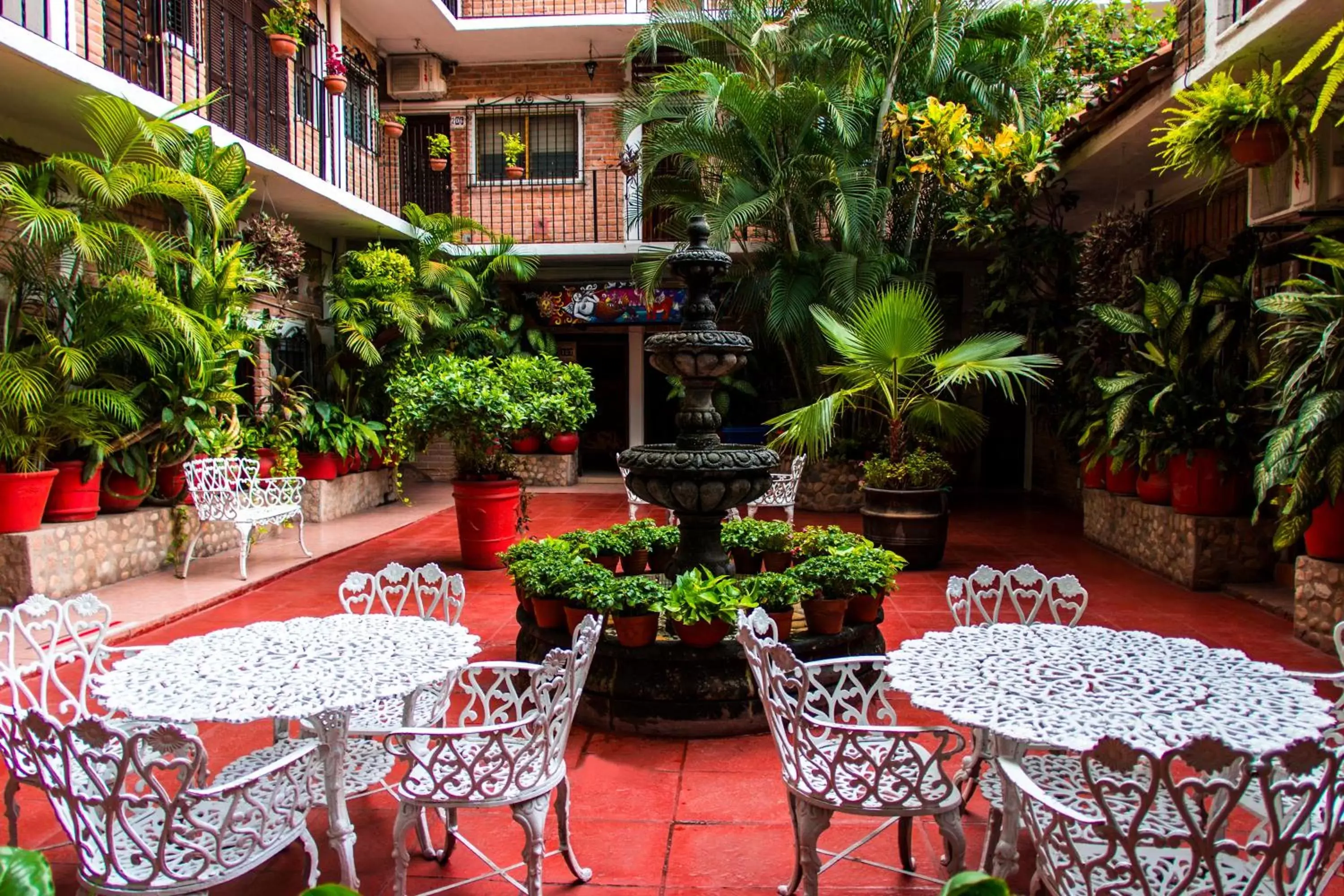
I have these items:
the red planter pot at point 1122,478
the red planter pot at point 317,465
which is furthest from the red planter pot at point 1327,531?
the red planter pot at point 317,465

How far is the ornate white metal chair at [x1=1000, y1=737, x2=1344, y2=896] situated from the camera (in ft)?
5.46

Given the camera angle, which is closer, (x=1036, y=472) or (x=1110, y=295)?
(x=1110, y=295)

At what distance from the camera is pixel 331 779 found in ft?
7.87

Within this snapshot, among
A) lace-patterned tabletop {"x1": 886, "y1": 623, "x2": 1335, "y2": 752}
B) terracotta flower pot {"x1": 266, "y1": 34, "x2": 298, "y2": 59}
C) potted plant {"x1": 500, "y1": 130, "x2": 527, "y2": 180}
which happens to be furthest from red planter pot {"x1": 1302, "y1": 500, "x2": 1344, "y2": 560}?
potted plant {"x1": 500, "y1": 130, "x2": 527, "y2": 180}

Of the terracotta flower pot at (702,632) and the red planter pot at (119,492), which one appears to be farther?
the red planter pot at (119,492)

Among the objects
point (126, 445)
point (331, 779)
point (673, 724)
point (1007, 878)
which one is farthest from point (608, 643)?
point (126, 445)

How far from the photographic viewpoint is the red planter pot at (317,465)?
9320 mm

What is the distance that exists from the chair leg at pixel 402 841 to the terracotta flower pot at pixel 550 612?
1653 millimetres

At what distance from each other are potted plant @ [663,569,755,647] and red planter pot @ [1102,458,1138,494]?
188 inches

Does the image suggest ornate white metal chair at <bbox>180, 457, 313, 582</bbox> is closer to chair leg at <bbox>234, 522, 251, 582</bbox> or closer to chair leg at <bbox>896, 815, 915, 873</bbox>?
chair leg at <bbox>234, 522, 251, 582</bbox>

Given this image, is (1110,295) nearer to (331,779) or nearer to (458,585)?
(458,585)

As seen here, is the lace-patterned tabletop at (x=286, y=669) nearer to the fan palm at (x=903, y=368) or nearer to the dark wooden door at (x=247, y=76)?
the fan palm at (x=903, y=368)

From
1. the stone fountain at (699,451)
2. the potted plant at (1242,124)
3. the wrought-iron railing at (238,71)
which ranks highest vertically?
the wrought-iron railing at (238,71)

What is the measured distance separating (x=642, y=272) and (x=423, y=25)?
448cm
